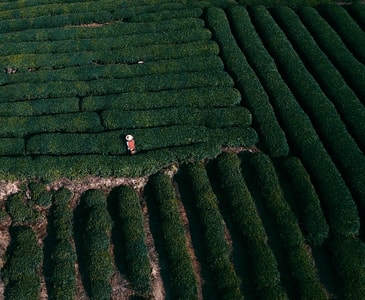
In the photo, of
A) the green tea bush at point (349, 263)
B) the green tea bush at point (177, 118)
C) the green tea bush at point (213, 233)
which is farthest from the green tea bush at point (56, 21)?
the green tea bush at point (349, 263)

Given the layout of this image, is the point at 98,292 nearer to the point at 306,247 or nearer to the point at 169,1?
the point at 306,247

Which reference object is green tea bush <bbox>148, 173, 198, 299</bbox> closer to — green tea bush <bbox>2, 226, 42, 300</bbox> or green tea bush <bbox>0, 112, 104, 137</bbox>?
green tea bush <bbox>0, 112, 104, 137</bbox>

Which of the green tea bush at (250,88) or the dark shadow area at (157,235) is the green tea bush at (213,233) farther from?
the green tea bush at (250,88)

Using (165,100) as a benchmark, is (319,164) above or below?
above

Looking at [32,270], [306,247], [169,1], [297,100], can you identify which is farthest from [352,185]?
[169,1]

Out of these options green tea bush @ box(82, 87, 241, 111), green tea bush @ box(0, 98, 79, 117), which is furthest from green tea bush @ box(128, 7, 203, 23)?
green tea bush @ box(0, 98, 79, 117)

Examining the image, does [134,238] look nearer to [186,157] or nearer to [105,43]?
[186,157]

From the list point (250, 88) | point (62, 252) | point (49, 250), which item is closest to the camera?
point (62, 252)

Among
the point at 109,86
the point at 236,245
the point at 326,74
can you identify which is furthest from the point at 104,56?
the point at 236,245
